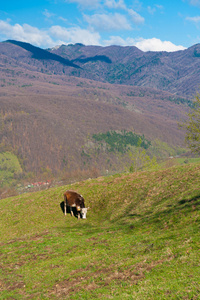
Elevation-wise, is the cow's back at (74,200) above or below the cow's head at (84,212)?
above

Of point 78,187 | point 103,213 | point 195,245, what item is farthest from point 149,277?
point 78,187

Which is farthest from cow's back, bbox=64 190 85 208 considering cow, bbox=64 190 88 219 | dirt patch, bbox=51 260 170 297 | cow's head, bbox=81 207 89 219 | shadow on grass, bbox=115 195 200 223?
dirt patch, bbox=51 260 170 297

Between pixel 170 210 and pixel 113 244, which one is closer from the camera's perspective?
pixel 113 244

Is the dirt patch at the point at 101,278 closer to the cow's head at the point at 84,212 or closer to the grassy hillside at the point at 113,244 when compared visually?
the grassy hillside at the point at 113,244

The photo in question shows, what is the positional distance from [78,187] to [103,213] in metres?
9.01

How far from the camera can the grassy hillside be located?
545 inches

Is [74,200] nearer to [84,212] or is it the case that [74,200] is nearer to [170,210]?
[84,212]

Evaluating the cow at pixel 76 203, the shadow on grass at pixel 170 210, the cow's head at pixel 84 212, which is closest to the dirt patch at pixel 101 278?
the shadow on grass at pixel 170 210

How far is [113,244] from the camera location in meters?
22.2

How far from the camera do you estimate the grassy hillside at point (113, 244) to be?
13.9 metres

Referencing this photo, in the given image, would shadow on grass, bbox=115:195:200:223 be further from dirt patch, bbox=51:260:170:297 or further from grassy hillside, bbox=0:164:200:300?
dirt patch, bbox=51:260:170:297

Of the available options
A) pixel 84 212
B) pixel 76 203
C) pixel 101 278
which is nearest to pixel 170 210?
pixel 84 212

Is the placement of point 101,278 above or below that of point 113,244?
above

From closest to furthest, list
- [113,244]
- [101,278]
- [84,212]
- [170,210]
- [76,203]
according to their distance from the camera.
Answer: [101,278] → [113,244] → [170,210] → [84,212] → [76,203]
